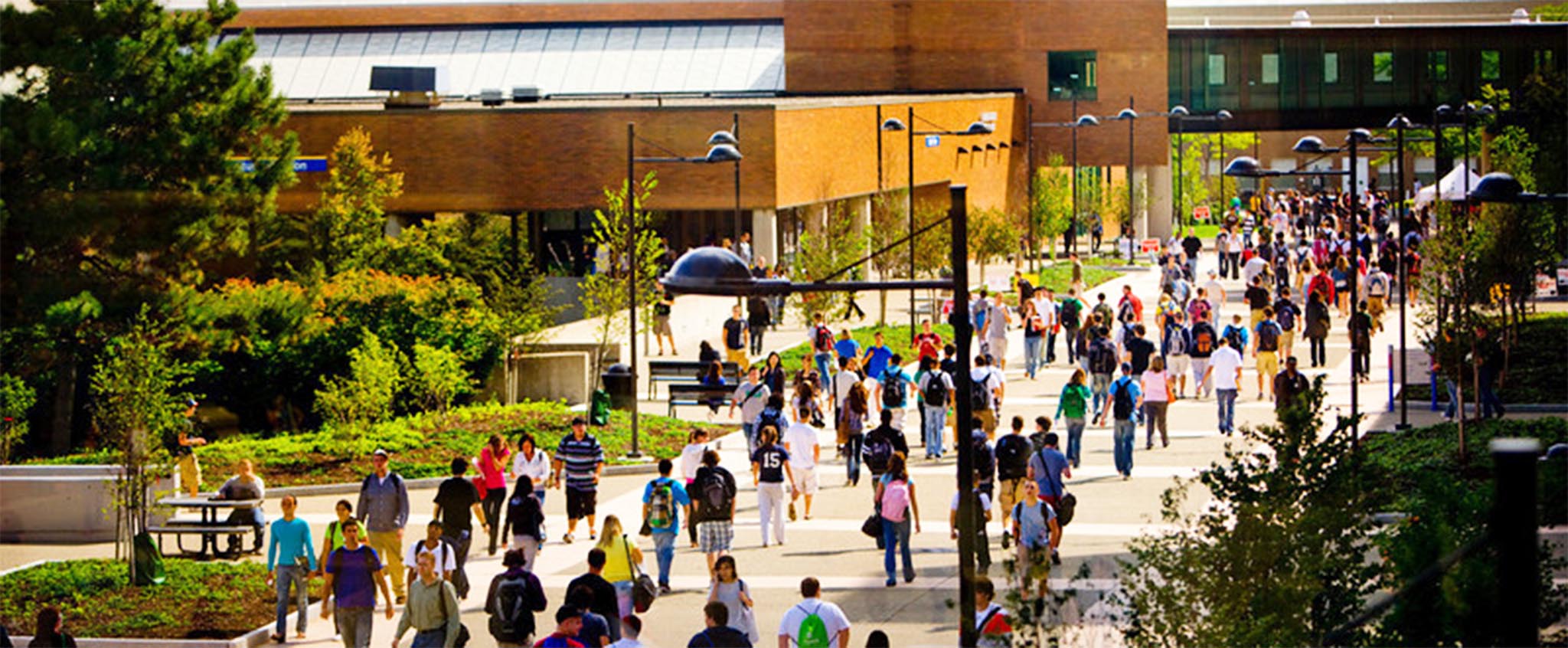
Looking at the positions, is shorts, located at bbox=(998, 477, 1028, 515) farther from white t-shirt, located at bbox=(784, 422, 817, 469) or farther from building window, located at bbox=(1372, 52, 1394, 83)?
building window, located at bbox=(1372, 52, 1394, 83)

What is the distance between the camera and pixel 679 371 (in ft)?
116

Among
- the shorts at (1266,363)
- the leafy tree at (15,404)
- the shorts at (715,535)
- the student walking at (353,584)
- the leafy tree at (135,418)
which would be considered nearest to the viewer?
the student walking at (353,584)

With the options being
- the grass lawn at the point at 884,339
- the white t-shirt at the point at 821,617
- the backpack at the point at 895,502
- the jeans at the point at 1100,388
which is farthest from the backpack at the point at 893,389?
the white t-shirt at the point at 821,617

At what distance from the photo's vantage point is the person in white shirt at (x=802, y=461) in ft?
78.7

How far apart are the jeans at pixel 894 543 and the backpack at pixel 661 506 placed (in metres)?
1.97

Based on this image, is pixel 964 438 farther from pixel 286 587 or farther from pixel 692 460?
pixel 692 460

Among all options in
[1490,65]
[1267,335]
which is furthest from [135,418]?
[1490,65]

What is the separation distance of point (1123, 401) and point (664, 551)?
7516 millimetres

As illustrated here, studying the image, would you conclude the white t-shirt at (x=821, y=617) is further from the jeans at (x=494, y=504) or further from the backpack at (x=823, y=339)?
the backpack at (x=823, y=339)

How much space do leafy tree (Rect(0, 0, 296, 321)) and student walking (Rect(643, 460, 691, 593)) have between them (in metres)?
17.8

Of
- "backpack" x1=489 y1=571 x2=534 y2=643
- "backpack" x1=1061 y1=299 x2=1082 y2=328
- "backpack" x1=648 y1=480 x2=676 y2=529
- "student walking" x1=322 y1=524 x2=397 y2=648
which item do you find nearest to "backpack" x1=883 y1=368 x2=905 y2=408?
"backpack" x1=648 y1=480 x2=676 y2=529

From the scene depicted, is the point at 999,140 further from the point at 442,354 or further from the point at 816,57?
the point at 442,354

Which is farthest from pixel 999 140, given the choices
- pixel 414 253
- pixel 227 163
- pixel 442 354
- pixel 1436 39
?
pixel 442 354

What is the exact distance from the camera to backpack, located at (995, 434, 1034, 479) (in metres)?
22.4
